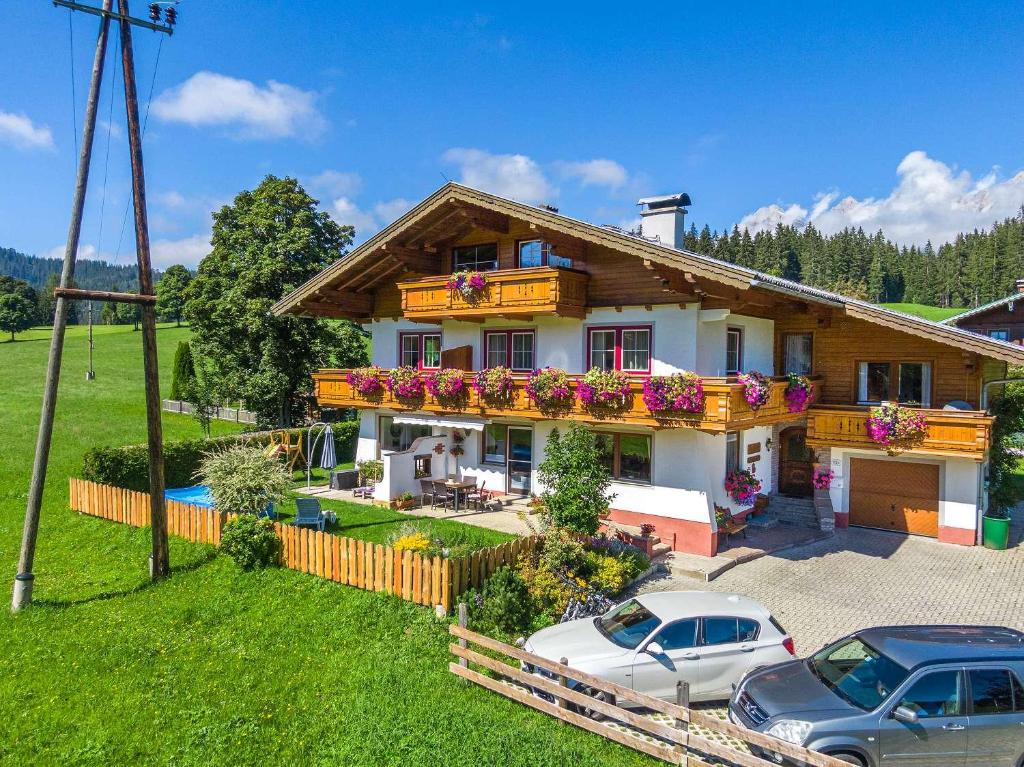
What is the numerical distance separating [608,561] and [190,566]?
9833mm

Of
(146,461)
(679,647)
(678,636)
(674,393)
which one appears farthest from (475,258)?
(679,647)

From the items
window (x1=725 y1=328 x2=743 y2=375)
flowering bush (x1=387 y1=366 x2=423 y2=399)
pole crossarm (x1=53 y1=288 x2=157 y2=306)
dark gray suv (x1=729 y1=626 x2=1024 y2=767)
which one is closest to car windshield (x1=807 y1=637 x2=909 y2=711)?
dark gray suv (x1=729 y1=626 x2=1024 y2=767)

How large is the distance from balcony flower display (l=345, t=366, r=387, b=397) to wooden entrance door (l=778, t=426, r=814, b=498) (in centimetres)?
1387

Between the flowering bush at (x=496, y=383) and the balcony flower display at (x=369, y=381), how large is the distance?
4575 millimetres

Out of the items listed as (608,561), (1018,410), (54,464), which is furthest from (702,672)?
(54,464)

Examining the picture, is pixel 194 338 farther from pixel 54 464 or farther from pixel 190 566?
pixel 190 566

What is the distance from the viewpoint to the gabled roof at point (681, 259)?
16.5m

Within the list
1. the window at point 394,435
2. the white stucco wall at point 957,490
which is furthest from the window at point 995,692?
the window at point 394,435

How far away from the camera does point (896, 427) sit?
58.6ft

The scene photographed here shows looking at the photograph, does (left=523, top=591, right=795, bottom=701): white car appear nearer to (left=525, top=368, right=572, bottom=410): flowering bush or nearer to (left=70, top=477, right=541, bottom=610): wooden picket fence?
(left=70, top=477, right=541, bottom=610): wooden picket fence

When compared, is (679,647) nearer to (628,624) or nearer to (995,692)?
(628,624)

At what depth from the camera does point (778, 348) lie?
21.8 m

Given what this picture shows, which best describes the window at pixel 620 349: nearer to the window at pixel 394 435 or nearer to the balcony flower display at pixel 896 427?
the balcony flower display at pixel 896 427

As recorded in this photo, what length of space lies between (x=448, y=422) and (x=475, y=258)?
5738mm
